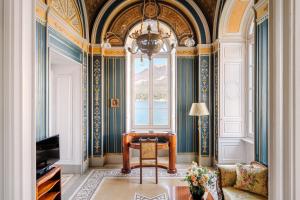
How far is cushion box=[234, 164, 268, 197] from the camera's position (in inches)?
112

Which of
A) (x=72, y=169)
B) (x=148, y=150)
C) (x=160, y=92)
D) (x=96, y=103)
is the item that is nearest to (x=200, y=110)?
(x=148, y=150)

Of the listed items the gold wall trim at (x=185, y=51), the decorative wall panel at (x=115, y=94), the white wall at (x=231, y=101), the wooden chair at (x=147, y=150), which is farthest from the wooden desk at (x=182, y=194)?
the gold wall trim at (x=185, y=51)

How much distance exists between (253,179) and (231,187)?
1.08 feet

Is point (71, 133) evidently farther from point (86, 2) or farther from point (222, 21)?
point (222, 21)

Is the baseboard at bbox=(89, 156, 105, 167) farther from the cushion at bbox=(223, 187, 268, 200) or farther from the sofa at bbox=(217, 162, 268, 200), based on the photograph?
the cushion at bbox=(223, 187, 268, 200)

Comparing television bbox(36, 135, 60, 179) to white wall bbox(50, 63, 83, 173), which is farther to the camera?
white wall bbox(50, 63, 83, 173)

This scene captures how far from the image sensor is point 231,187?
306cm

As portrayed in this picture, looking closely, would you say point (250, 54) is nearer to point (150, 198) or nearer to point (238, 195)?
point (238, 195)

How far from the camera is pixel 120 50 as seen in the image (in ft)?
19.0

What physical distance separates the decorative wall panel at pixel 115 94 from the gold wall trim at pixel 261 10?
3.32m

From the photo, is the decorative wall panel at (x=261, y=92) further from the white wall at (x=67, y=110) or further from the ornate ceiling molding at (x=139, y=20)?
the white wall at (x=67, y=110)

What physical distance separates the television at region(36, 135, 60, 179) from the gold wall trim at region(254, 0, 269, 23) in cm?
376
